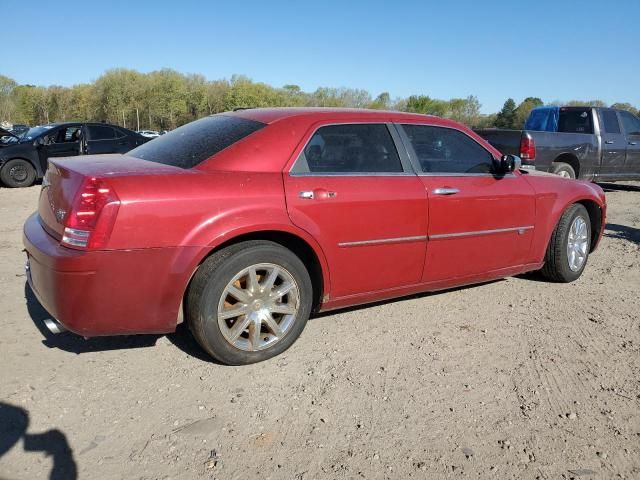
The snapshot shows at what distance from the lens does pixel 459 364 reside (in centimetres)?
333

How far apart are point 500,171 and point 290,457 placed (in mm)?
2948

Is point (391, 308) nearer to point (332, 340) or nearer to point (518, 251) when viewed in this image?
point (332, 340)

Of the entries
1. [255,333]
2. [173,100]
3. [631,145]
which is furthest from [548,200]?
[173,100]

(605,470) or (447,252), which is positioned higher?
(447,252)

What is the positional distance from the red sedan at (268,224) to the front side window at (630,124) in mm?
8260

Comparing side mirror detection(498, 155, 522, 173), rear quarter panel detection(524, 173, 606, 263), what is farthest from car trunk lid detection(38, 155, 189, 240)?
rear quarter panel detection(524, 173, 606, 263)

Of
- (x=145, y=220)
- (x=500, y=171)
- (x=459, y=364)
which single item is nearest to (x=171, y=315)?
(x=145, y=220)

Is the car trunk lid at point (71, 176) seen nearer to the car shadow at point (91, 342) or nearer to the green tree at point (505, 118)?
the car shadow at point (91, 342)

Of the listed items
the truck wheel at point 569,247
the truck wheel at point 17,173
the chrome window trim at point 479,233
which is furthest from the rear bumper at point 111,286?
the truck wheel at point 17,173

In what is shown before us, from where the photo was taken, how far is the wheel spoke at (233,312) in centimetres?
309

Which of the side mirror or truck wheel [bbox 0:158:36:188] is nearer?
the side mirror

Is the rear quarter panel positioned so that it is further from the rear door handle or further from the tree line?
the tree line

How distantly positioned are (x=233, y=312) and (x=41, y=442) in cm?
115

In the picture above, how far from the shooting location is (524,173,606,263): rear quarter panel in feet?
14.9
